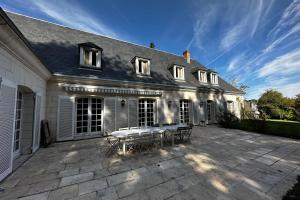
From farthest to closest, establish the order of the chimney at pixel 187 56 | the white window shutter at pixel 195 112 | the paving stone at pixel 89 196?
1. the chimney at pixel 187 56
2. the white window shutter at pixel 195 112
3. the paving stone at pixel 89 196

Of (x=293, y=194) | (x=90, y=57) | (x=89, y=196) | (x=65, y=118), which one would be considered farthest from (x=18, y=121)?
(x=293, y=194)

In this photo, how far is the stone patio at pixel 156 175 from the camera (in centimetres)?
317

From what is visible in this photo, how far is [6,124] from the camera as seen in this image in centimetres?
388

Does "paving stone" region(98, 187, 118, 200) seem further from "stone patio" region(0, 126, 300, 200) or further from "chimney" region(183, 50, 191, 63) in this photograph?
"chimney" region(183, 50, 191, 63)

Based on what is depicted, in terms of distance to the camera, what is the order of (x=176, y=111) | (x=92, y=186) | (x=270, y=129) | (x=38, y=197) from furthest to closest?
(x=176, y=111), (x=270, y=129), (x=92, y=186), (x=38, y=197)

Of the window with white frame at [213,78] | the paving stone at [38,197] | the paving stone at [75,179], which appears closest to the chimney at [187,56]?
the window with white frame at [213,78]

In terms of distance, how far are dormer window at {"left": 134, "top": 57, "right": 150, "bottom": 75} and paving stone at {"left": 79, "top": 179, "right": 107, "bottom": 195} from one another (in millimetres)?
9356

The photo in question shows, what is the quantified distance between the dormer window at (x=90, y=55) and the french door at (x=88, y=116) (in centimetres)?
271

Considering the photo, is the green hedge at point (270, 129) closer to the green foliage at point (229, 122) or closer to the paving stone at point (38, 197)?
the green foliage at point (229, 122)

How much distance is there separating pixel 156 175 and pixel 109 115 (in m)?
6.69

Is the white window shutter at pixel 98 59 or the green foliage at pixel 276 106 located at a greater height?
the white window shutter at pixel 98 59

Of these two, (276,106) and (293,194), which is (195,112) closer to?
(293,194)

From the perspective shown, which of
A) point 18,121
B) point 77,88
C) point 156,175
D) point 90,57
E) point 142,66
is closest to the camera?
point 156,175

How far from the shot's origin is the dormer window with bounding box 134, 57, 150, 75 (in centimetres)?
1173
